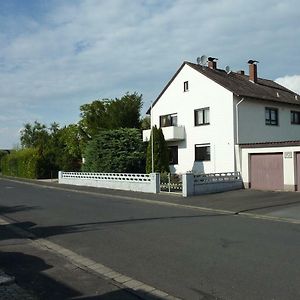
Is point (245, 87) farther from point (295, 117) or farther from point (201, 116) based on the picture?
point (295, 117)

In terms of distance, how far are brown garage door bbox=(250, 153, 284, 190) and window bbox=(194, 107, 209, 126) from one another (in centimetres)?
559

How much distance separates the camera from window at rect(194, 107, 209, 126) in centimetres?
3045

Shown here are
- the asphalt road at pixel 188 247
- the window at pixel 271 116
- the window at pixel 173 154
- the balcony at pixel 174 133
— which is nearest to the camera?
the asphalt road at pixel 188 247

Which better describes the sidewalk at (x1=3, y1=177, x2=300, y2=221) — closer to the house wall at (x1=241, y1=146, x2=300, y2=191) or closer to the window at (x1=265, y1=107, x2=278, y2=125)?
the house wall at (x1=241, y1=146, x2=300, y2=191)

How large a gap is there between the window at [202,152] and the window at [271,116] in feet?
14.2

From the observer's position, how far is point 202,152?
30578 millimetres

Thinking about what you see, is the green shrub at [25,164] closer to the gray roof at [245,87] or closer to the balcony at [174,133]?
the gray roof at [245,87]

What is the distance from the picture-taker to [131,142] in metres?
33.6

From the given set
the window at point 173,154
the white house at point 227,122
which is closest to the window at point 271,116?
the white house at point 227,122

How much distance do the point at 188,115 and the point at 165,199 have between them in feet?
39.1

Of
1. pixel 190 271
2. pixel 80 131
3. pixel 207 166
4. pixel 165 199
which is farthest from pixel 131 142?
pixel 190 271

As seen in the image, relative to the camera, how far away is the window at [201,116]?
30.5 m

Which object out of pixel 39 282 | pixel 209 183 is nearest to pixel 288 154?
pixel 209 183

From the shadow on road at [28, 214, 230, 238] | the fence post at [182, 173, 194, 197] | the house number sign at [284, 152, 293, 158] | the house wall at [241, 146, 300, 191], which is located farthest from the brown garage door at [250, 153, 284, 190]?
the shadow on road at [28, 214, 230, 238]
